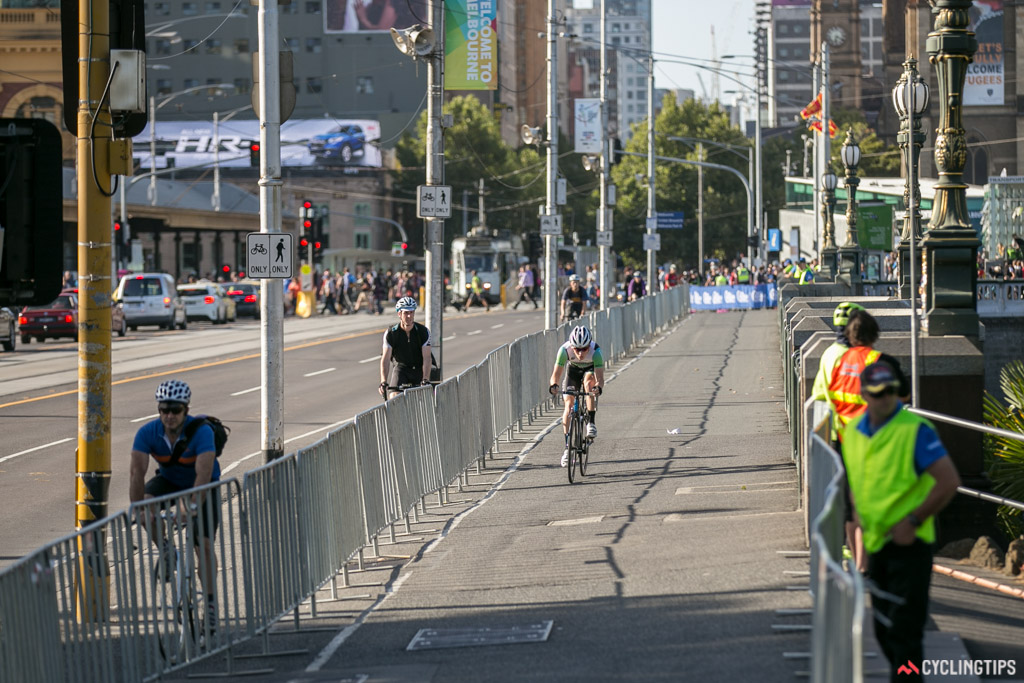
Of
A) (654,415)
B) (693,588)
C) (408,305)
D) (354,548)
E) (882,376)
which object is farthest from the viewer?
(654,415)

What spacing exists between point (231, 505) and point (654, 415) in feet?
43.8

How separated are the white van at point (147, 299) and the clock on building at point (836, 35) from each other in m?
108

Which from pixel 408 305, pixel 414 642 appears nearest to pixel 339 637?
pixel 414 642

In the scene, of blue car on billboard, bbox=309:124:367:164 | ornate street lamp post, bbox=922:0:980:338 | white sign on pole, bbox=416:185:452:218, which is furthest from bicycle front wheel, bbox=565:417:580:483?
blue car on billboard, bbox=309:124:367:164

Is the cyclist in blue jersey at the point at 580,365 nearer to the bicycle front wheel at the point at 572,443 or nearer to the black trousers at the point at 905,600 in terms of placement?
the bicycle front wheel at the point at 572,443

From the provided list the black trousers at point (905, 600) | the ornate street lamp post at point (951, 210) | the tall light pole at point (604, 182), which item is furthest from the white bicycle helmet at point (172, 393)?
the tall light pole at point (604, 182)

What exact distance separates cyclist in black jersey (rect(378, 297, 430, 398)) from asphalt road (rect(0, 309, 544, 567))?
1.94 meters

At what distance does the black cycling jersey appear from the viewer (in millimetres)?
17469

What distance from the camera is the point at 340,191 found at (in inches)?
3903

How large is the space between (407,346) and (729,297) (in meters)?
45.0

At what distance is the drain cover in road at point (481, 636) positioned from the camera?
9156mm

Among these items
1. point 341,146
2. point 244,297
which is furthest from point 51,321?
point 341,146

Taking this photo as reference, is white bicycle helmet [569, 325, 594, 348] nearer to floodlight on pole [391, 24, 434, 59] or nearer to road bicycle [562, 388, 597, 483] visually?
road bicycle [562, 388, 597, 483]

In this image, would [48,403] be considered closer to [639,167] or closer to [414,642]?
[414,642]
